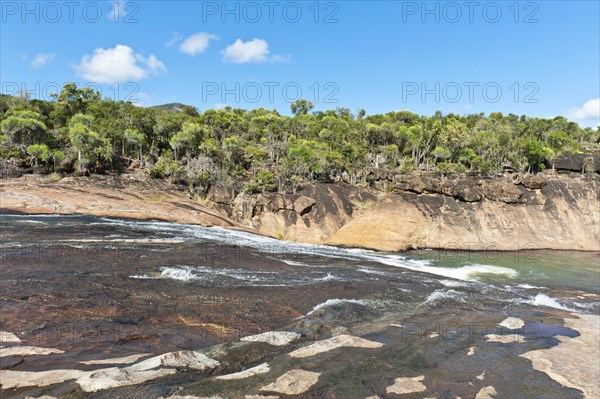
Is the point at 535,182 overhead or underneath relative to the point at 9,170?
underneath

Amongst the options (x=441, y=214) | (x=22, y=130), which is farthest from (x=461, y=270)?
(x=22, y=130)

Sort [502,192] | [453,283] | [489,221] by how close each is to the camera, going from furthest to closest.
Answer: [502,192]
[489,221]
[453,283]

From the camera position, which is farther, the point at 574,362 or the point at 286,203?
the point at 286,203

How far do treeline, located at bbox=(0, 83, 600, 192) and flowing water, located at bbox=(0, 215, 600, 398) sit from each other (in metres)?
25.1

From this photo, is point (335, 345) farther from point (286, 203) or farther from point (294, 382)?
point (286, 203)

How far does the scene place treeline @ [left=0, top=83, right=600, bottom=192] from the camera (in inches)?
1820

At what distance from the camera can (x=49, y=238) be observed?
2066cm

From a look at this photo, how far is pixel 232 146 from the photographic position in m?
54.5

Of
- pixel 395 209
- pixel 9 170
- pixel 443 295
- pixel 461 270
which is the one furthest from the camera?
pixel 9 170

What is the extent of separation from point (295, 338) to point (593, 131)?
4272 inches

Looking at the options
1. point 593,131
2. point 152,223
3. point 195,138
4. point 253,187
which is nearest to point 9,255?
point 152,223

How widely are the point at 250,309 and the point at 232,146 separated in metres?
44.6

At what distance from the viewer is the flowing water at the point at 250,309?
797 cm

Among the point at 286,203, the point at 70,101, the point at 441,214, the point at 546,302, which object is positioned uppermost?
the point at 70,101
